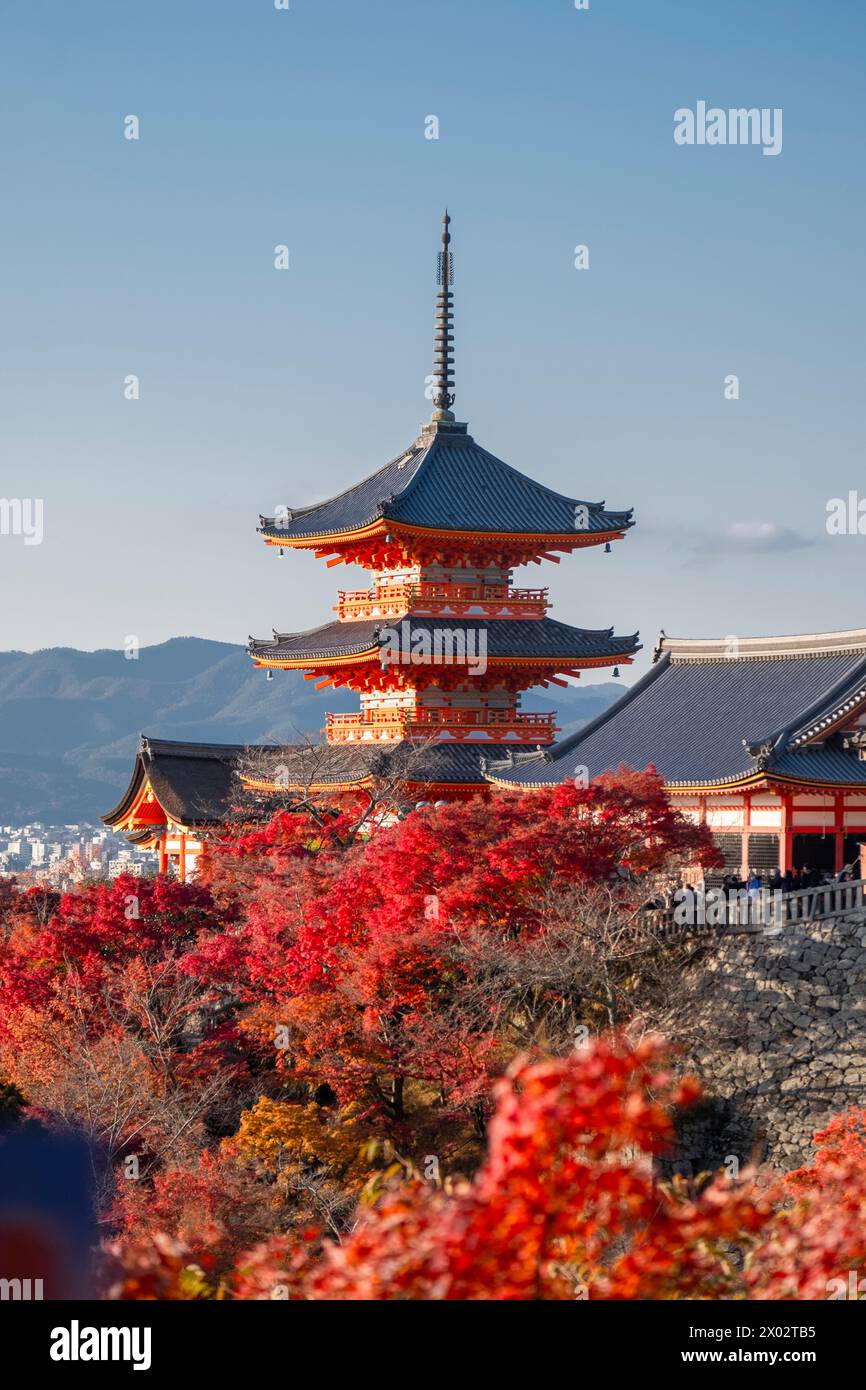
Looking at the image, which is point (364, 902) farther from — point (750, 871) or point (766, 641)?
point (766, 641)

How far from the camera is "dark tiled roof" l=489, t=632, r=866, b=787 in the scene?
25891mm

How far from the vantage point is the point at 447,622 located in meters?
34.1

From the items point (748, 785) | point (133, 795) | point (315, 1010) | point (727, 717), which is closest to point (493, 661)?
point (727, 717)

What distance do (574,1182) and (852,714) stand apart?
20.6m

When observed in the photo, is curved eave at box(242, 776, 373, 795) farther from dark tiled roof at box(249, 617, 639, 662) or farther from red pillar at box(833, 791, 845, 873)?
red pillar at box(833, 791, 845, 873)

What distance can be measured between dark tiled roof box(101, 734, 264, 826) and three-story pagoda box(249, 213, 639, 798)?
334 cm

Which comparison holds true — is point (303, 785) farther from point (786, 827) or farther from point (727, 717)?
point (786, 827)

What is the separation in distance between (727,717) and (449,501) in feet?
29.1

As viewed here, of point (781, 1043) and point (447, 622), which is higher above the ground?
point (447, 622)

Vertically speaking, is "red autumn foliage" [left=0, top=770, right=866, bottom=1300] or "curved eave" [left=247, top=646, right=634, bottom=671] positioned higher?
"curved eave" [left=247, top=646, right=634, bottom=671]

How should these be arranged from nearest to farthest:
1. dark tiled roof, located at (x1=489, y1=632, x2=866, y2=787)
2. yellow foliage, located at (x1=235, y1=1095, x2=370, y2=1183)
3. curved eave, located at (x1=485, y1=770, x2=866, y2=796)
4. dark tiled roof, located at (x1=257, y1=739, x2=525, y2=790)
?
yellow foliage, located at (x1=235, y1=1095, x2=370, y2=1183) < curved eave, located at (x1=485, y1=770, x2=866, y2=796) < dark tiled roof, located at (x1=489, y1=632, x2=866, y2=787) < dark tiled roof, located at (x1=257, y1=739, x2=525, y2=790)

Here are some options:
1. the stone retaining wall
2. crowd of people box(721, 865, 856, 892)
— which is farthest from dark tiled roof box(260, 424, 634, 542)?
the stone retaining wall

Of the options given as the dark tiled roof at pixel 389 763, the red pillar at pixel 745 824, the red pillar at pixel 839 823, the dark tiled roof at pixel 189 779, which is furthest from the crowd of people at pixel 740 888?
the dark tiled roof at pixel 189 779
